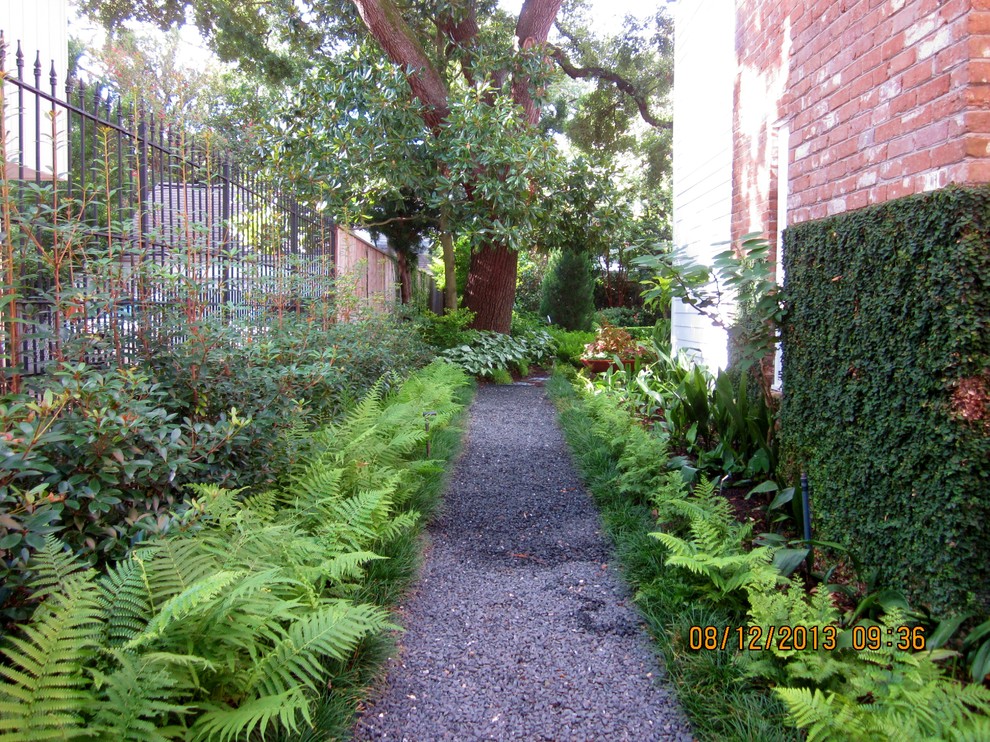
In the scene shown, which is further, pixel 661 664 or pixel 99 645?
pixel 661 664

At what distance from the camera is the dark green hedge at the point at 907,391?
2213 mm

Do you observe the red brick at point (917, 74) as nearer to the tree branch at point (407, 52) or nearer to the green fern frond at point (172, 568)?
the green fern frond at point (172, 568)

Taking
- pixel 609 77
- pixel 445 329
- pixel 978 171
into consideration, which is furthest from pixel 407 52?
pixel 978 171

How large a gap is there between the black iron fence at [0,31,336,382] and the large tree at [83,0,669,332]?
4.66m

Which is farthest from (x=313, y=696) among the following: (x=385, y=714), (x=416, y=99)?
(x=416, y=99)

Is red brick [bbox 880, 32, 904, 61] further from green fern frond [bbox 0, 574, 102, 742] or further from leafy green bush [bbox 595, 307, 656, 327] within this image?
leafy green bush [bbox 595, 307, 656, 327]

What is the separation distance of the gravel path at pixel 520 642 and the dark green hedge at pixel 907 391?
103 cm

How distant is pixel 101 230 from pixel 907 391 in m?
3.44

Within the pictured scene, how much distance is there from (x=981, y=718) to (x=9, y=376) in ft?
10.9

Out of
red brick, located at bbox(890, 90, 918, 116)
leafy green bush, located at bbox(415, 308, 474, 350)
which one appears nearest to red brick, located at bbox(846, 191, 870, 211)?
red brick, located at bbox(890, 90, 918, 116)

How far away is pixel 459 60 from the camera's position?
11844mm

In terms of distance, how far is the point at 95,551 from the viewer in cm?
229

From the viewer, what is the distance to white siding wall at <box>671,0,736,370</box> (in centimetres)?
643

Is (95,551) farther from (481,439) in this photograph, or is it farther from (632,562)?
(481,439)
